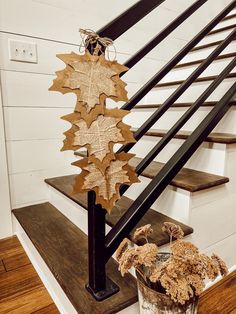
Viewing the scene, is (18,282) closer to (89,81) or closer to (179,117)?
(89,81)

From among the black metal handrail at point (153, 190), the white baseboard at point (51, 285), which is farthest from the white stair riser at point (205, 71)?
the white baseboard at point (51, 285)

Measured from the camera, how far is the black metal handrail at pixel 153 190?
893 mm

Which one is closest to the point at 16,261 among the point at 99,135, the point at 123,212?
the point at 123,212

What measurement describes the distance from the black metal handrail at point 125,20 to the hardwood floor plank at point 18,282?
1182 millimetres

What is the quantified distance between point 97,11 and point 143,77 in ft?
2.20

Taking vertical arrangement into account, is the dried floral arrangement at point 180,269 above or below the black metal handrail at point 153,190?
below

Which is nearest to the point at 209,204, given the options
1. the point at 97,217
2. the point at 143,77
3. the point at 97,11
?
the point at 97,217

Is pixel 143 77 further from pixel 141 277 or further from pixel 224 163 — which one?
pixel 141 277

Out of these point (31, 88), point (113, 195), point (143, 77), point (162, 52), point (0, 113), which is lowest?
point (113, 195)

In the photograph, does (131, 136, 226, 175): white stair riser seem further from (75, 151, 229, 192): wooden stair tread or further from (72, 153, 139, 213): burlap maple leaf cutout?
(72, 153, 139, 213): burlap maple leaf cutout

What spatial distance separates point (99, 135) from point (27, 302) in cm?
89

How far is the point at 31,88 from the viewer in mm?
1618

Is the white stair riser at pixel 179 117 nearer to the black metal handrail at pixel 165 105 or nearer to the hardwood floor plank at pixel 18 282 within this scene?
the black metal handrail at pixel 165 105

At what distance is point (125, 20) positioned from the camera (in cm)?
83
